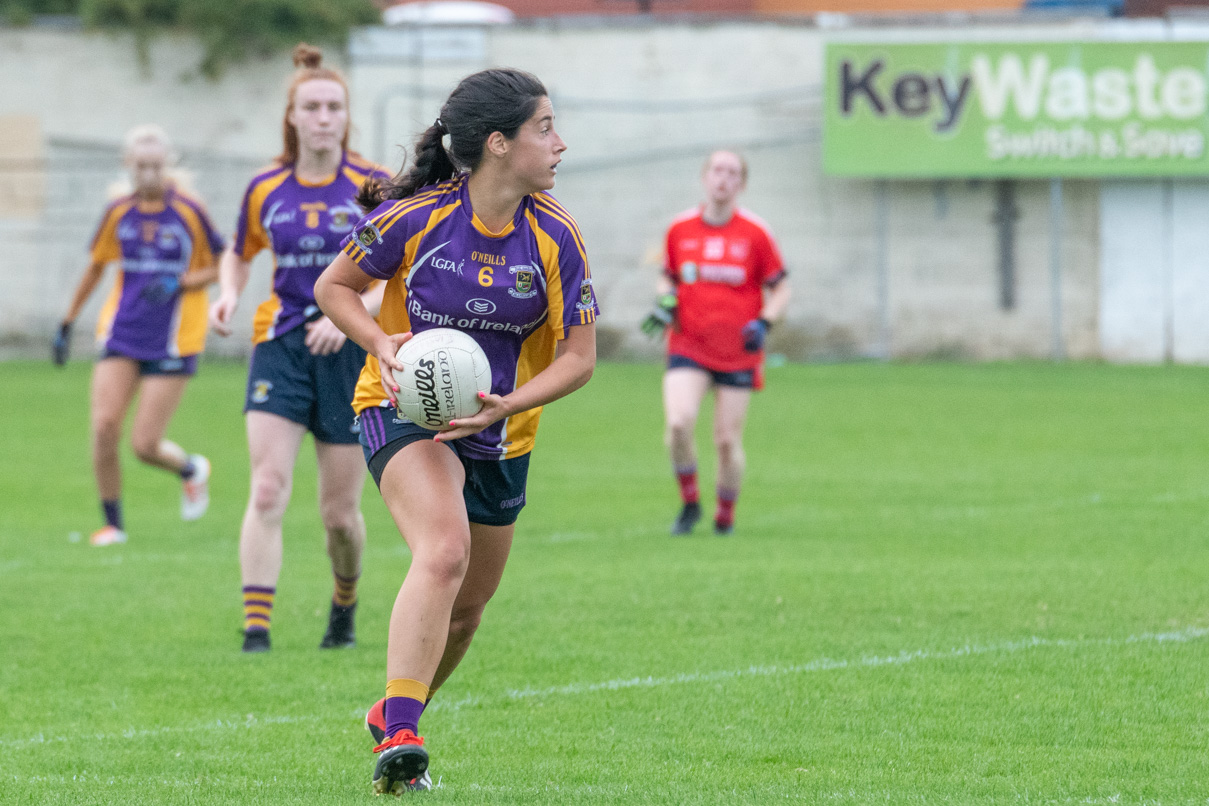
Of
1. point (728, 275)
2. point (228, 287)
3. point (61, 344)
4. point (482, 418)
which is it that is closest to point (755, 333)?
point (728, 275)

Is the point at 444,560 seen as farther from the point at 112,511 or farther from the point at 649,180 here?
the point at 649,180

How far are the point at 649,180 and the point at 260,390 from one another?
836 inches

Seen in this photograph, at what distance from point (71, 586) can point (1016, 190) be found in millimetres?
20918

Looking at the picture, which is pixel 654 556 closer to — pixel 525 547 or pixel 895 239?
pixel 525 547

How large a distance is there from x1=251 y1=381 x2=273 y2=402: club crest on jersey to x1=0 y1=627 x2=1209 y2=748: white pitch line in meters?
1.48

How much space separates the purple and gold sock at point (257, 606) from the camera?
6832 mm

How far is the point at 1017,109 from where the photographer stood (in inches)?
1041

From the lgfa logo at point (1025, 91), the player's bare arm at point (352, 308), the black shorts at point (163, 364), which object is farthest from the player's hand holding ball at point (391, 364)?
the lgfa logo at point (1025, 91)

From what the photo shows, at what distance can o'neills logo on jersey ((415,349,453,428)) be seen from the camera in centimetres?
446

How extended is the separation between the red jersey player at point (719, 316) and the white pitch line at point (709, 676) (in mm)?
3988

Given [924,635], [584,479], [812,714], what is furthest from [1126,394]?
[812,714]

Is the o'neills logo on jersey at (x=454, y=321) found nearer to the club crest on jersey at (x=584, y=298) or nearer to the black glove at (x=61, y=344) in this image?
the club crest on jersey at (x=584, y=298)

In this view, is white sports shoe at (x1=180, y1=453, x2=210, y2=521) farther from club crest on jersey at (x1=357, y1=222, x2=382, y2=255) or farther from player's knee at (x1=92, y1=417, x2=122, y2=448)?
club crest on jersey at (x1=357, y1=222, x2=382, y2=255)

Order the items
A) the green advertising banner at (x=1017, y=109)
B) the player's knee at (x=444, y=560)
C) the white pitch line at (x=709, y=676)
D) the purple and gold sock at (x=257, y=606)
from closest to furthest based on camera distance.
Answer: the player's knee at (x=444, y=560) → the white pitch line at (x=709, y=676) → the purple and gold sock at (x=257, y=606) → the green advertising banner at (x=1017, y=109)
